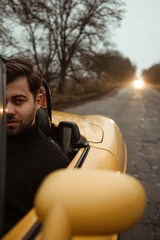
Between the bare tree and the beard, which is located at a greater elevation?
the bare tree

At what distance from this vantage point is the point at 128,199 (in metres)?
0.58

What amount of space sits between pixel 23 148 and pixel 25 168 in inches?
6.4

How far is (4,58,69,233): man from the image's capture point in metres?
1.07

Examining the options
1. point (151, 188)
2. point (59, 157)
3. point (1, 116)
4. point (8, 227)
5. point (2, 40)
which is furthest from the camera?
point (2, 40)

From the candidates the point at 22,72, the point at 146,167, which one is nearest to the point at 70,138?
the point at 22,72

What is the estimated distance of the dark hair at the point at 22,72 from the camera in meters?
1.25

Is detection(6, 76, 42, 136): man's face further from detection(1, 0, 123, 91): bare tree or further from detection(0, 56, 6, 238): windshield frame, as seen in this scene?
detection(1, 0, 123, 91): bare tree

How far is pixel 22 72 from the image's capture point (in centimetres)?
130

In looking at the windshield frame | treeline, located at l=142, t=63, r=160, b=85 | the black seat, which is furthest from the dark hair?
treeline, located at l=142, t=63, r=160, b=85

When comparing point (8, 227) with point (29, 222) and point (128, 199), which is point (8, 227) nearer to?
point (29, 222)

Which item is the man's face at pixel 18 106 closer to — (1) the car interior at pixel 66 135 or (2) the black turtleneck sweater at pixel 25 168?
(2) the black turtleneck sweater at pixel 25 168

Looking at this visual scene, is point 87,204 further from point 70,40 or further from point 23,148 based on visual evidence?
point 70,40

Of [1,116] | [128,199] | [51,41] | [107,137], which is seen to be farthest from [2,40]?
[128,199]

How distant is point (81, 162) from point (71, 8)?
13.6m
